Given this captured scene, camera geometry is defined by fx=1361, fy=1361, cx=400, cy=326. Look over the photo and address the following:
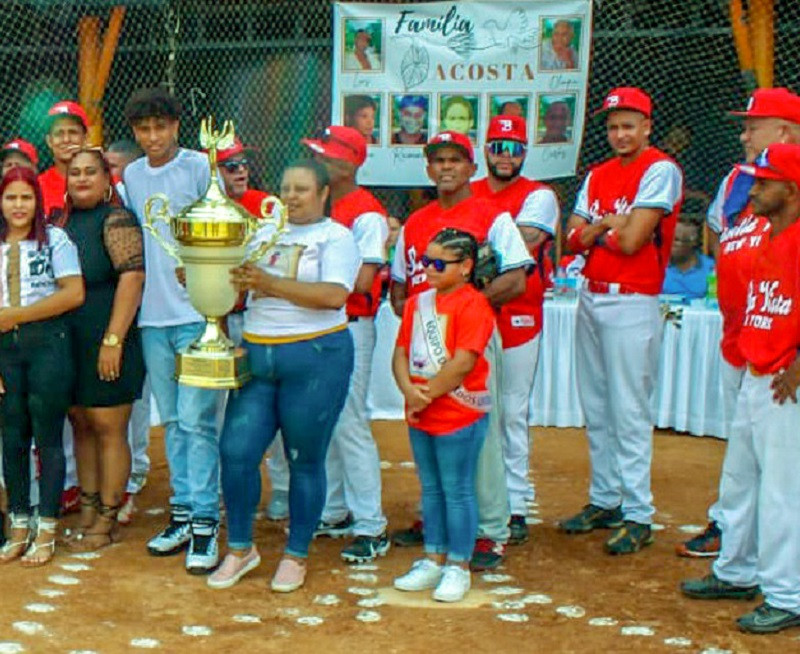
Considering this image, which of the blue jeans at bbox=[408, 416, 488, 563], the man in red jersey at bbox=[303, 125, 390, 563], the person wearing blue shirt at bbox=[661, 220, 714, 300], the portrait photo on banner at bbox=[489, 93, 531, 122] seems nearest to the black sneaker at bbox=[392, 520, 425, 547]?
the man in red jersey at bbox=[303, 125, 390, 563]

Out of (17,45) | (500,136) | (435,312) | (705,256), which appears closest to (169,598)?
(435,312)

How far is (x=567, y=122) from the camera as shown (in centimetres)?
989

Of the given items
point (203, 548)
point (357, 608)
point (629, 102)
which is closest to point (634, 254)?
point (629, 102)

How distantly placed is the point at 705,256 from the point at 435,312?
14.8 feet

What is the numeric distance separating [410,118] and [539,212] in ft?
13.5

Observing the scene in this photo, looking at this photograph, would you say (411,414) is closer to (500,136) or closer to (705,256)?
(500,136)

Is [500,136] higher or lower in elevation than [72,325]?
higher

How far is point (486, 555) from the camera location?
5781mm

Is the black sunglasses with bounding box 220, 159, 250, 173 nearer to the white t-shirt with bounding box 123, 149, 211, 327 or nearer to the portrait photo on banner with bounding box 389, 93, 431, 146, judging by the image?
the white t-shirt with bounding box 123, 149, 211, 327

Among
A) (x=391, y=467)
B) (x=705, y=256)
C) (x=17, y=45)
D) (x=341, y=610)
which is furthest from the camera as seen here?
(x=17, y=45)

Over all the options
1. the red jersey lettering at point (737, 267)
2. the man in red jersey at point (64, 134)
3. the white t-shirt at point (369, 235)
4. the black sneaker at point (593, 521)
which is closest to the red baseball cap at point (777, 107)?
the red jersey lettering at point (737, 267)

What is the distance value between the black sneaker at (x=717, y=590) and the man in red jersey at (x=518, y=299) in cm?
99

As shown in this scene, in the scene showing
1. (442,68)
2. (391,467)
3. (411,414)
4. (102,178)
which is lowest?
(391,467)

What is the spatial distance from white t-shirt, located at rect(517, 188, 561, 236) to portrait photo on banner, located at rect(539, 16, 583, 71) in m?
3.98
